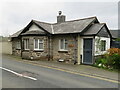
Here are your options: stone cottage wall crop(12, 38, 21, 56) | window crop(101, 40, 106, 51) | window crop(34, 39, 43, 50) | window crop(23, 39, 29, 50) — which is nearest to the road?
window crop(101, 40, 106, 51)

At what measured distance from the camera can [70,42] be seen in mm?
14609

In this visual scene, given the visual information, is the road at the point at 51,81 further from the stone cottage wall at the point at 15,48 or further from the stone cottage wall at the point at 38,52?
the stone cottage wall at the point at 15,48

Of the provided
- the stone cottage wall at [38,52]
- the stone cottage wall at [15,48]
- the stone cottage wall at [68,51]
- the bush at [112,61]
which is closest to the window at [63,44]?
the stone cottage wall at [68,51]

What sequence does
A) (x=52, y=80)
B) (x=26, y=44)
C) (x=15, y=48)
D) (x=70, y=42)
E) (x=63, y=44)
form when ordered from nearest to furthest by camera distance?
(x=52, y=80), (x=70, y=42), (x=63, y=44), (x=26, y=44), (x=15, y=48)

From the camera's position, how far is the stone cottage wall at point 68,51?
14.2m

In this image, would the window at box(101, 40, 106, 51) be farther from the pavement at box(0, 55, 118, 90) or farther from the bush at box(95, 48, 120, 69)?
the pavement at box(0, 55, 118, 90)

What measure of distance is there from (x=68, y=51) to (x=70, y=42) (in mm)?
1108

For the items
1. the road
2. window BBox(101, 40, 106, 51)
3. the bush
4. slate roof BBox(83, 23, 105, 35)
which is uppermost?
slate roof BBox(83, 23, 105, 35)

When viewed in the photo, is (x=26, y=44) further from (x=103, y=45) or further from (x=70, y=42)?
(x=103, y=45)

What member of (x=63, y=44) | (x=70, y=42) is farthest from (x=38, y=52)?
(x=70, y=42)

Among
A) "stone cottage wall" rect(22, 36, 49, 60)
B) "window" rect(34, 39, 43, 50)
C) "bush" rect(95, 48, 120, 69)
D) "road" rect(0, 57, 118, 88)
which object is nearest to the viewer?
"road" rect(0, 57, 118, 88)

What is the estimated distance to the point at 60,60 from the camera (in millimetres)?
15328

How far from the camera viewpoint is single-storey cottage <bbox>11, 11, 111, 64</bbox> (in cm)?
1385

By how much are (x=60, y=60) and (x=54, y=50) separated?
1766mm
